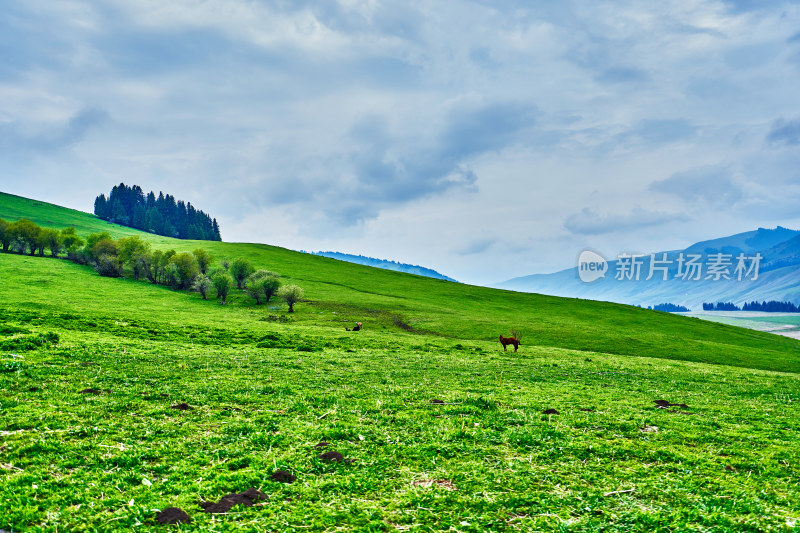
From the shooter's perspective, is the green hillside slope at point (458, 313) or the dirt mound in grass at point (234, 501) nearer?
the dirt mound in grass at point (234, 501)

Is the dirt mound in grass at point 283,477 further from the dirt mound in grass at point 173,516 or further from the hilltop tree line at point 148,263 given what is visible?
the hilltop tree line at point 148,263

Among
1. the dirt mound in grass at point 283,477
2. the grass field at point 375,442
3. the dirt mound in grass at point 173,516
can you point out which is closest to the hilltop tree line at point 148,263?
the grass field at point 375,442

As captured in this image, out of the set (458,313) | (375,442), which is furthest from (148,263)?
(375,442)

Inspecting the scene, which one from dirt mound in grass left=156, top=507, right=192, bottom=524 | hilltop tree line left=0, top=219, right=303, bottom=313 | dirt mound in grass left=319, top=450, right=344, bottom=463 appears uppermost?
hilltop tree line left=0, top=219, right=303, bottom=313

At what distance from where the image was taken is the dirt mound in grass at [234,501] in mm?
7453

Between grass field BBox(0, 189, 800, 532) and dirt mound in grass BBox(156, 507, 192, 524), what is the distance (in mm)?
154

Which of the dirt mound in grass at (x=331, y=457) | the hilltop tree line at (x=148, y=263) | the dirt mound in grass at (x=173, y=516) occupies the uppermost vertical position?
the hilltop tree line at (x=148, y=263)

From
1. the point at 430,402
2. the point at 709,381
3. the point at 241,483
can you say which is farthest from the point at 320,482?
the point at 709,381

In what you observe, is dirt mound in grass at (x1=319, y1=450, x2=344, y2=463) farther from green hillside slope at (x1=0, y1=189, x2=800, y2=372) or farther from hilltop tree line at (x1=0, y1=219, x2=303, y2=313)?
hilltop tree line at (x1=0, y1=219, x2=303, y2=313)

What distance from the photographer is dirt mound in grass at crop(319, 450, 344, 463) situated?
9.92 meters

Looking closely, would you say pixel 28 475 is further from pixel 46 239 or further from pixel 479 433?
pixel 46 239

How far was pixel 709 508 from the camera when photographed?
8016mm

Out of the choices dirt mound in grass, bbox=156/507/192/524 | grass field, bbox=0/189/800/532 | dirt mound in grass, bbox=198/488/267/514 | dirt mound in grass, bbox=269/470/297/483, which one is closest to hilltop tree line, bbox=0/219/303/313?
grass field, bbox=0/189/800/532

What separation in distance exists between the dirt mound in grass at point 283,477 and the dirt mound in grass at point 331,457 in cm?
110
